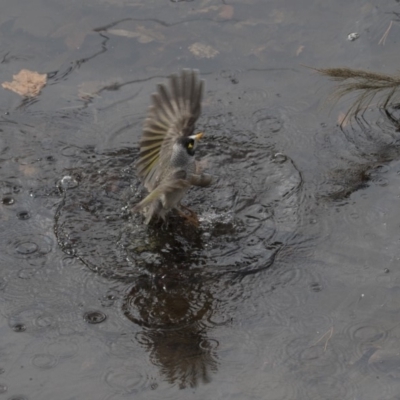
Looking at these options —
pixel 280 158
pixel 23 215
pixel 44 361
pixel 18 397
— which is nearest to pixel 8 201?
pixel 23 215

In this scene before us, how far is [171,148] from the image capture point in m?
5.47

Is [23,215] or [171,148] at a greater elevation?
[171,148]

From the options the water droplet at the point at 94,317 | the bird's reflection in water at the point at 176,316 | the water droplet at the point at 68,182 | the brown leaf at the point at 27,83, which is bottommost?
the water droplet at the point at 94,317

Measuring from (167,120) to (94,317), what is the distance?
1.31m

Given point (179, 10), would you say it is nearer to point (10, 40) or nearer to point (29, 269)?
point (10, 40)

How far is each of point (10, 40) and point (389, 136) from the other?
10.5ft

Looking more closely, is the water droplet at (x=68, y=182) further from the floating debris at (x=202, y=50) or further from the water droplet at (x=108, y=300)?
the floating debris at (x=202, y=50)

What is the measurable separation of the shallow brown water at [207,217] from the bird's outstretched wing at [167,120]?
36 centimetres

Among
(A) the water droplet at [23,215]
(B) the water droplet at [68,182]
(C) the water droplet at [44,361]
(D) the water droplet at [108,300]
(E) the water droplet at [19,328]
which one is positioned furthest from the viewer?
(B) the water droplet at [68,182]

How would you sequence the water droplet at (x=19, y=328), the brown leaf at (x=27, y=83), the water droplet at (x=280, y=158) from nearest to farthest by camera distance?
the water droplet at (x=19, y=328) → the water droplet at (x=280, y=158) → the brown leaf at (x=27, y=83)

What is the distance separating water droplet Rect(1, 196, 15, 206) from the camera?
5762 mm

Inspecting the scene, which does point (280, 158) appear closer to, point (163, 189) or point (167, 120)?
point (167, 120)

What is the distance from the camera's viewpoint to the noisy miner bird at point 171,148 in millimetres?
5211

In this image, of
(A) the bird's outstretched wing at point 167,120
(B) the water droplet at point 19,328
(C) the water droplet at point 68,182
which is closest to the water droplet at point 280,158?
(A) the bird's outstretched wing at point 167,120
